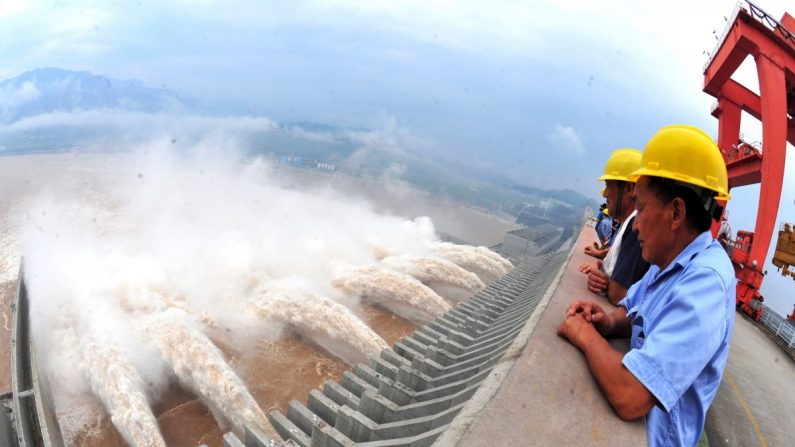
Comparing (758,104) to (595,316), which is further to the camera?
(758,104)

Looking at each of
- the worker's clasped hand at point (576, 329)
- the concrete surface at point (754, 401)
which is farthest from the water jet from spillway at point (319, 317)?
the worker's clasped hand at point (576, 329)

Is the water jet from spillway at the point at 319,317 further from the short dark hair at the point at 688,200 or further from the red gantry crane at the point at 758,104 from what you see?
the red gantry crane at the point at 758,104

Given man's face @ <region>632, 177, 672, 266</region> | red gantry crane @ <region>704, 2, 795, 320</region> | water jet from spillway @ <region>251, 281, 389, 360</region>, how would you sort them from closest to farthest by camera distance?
man's face @ <region>632, 177, 672, 266</region>, water jet from spillway @ <region>251, 281, 389, 360</region>, red gantry crane @ <region>704, 2, 795, 320</region>

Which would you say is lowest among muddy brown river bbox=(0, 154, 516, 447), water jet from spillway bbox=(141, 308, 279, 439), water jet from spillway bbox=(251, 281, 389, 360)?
muddy brown river bbox=(0, 154, 516, 447)

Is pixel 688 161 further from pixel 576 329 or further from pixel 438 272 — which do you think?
pixel 438 272

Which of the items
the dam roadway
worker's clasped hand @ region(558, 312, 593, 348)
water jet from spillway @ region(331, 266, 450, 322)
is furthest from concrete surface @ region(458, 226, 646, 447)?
water jet from spillway @ region(331, 266, 450, 322)

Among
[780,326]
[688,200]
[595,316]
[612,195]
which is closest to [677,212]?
[688,200]

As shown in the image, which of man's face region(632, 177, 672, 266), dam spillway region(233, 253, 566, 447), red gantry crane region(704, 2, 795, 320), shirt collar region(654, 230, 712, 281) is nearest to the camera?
shirt collar region(654, 230, 712, 281)

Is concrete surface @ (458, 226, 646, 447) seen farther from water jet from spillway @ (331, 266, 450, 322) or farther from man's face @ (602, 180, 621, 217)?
water jet from spillway @ (331, 266, 450, 322)
